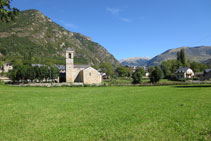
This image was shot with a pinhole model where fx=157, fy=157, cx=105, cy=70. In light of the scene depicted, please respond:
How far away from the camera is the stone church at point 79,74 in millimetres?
65062

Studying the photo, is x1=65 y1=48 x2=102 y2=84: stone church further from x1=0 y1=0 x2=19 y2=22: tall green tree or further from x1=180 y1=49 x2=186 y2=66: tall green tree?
x1=180 y1=49 x2=186 y2=66: tall green tree

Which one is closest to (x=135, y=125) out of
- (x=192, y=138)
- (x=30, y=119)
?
(x=192, y=138)

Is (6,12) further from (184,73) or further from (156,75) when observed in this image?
(184,73)

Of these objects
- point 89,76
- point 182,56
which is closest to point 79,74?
point 89,76

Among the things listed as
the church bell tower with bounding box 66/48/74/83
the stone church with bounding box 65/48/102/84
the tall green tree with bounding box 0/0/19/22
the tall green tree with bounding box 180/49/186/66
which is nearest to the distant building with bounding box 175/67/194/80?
the tall green tree with bounding box 180/49/186/66

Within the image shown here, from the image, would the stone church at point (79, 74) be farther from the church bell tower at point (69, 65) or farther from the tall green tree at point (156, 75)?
the tall green tree at point (156, 75)

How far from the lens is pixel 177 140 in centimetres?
570

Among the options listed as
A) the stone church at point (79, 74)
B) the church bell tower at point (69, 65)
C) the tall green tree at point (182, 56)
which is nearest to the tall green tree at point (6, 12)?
the stone church at point (79, 74)

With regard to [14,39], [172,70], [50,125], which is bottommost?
[50,125]

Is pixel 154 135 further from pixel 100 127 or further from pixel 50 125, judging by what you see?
pixel 50 125

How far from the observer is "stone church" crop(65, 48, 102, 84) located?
213 feet

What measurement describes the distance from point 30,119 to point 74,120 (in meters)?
2.62

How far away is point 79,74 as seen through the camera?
230ft

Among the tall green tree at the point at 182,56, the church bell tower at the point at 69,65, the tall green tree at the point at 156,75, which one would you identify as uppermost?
the tall green tree at the point at 182,56
